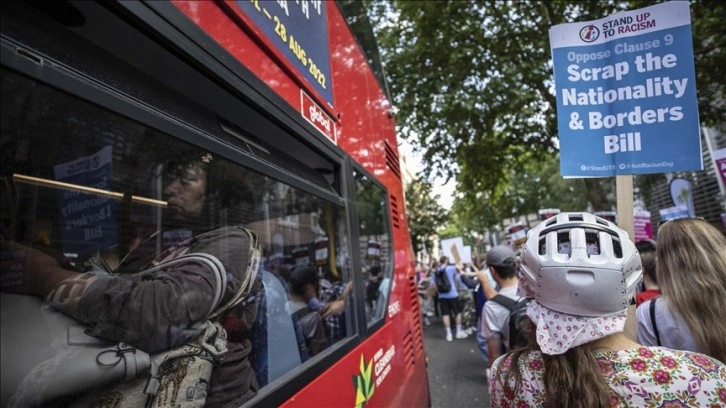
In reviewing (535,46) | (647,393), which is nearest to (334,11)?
(647,393)

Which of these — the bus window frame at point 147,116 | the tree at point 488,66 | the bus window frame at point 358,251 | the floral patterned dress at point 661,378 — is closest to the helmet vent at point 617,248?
the floral patterned dress at point 661,378

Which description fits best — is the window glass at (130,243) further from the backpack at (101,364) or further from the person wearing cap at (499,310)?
the person wearing cap at (499,310)

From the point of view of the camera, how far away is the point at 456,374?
706 centimetres

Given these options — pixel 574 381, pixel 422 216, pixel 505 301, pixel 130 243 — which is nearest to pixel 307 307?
pixel 130 243

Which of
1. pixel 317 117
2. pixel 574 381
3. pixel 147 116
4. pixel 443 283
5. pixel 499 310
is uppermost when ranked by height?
pixel 317 117

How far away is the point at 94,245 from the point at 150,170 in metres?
0.29

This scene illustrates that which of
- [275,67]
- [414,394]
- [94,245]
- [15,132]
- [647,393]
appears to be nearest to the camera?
[15,132]

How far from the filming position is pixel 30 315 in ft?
3.27

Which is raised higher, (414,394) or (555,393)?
(555,393)

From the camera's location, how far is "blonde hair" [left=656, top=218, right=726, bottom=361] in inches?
74.2

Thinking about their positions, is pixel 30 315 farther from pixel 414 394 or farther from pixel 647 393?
pixel 414 394

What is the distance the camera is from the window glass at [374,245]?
9.45 ft

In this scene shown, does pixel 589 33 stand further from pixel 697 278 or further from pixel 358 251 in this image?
pixel 358 251

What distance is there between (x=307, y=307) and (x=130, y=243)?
3.62 ft
